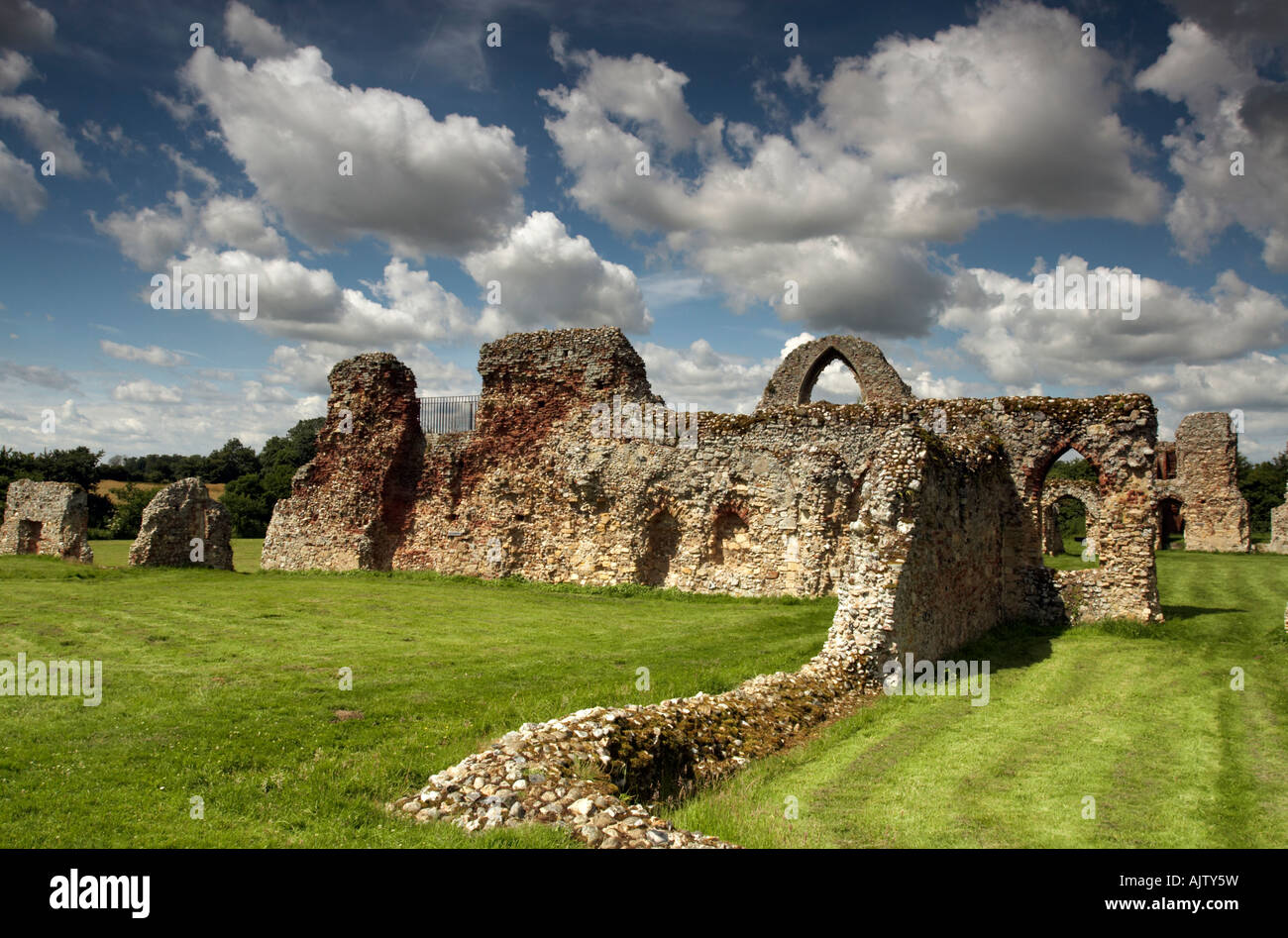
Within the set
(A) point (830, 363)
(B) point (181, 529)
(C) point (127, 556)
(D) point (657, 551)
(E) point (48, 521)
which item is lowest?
(C) point (127, 556)

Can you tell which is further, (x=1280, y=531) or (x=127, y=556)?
(x=1280, y=531)

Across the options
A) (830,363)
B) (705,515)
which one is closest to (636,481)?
(705,515)

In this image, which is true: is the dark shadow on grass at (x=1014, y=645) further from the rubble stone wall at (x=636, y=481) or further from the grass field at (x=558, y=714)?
the rubble stone wall at (x=636, y=481)

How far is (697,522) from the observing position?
2052 centimetres

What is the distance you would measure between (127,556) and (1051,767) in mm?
37284

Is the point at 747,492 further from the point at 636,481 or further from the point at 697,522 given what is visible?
the point at 636,481

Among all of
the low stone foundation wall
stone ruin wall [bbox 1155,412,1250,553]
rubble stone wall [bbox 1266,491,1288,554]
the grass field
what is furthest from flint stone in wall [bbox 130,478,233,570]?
rubble stone wall [bbox 1266,491,1288,554]

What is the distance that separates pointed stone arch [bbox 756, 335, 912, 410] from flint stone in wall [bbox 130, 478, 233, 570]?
19640 mm

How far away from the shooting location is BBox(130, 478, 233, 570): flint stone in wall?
23391 mm

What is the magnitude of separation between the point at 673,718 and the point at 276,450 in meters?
77.4
